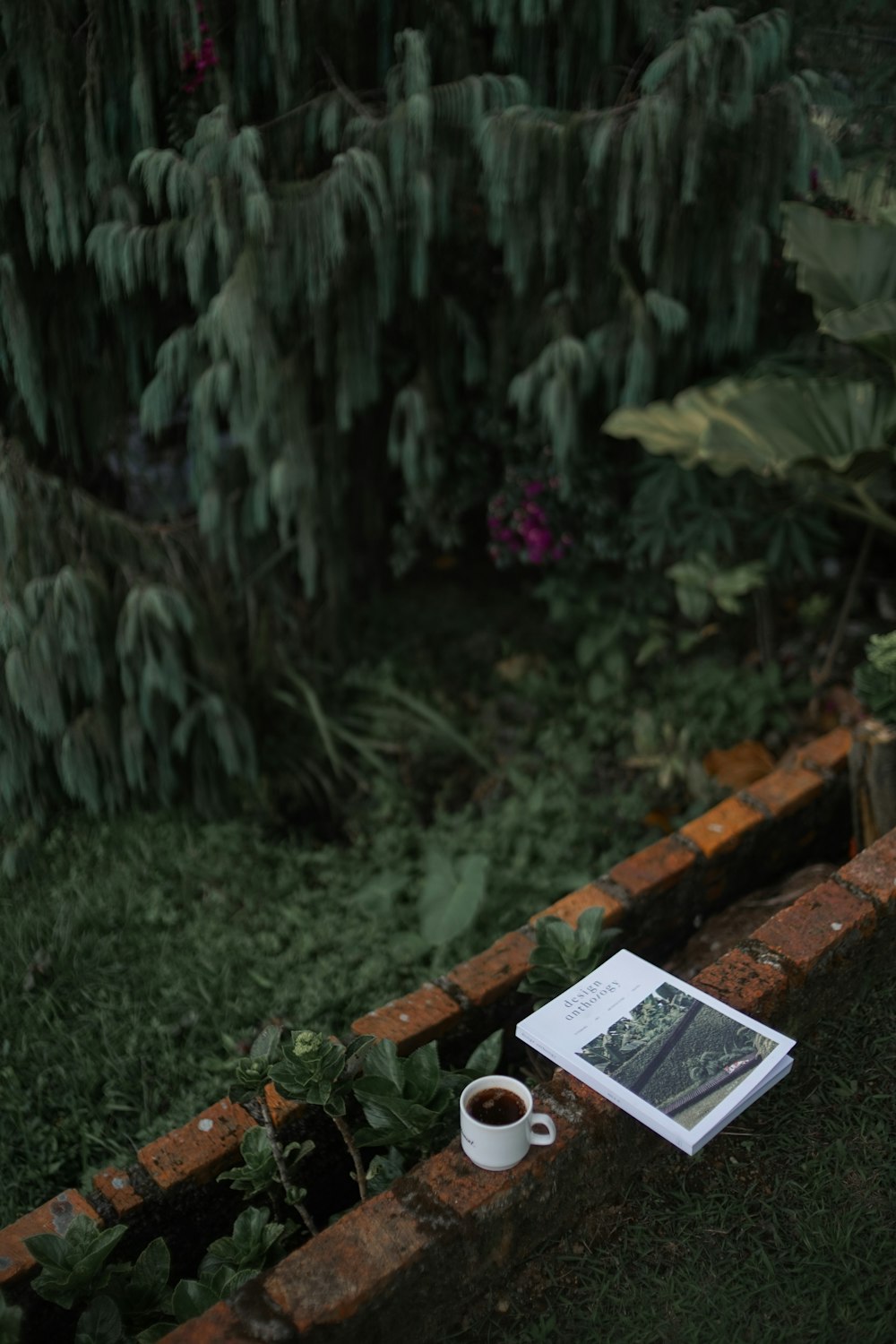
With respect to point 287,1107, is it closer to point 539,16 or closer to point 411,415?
point 411,415

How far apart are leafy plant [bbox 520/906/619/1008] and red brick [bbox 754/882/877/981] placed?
29 centimetres

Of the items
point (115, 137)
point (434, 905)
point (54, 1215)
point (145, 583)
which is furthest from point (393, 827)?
point (115, 137)

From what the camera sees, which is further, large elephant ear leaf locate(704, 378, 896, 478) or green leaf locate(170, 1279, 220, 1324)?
large elephant ear leaf locate(704, 378, 896, 478)

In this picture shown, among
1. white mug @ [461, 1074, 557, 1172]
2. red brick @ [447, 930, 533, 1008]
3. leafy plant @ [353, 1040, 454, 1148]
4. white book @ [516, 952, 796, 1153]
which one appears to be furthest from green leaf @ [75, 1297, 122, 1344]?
red brick @ [447, 930, 533, 1008]

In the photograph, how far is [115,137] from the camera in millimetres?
2387

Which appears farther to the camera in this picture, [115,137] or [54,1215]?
[115,137]

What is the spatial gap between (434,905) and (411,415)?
4.54 feet

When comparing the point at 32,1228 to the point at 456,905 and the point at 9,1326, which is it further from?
the point at 456,905

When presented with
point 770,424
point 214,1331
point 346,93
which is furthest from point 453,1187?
point 346,93

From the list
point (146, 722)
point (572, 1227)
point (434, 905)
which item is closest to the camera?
point (572, 1227)

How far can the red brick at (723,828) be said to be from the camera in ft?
7.62

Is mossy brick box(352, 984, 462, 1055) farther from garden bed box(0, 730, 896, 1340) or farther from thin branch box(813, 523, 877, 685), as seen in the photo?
thin branch box(813, 523, 877, 685)

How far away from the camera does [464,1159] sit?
4.61 feet

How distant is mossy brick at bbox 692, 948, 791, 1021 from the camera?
1635mm
